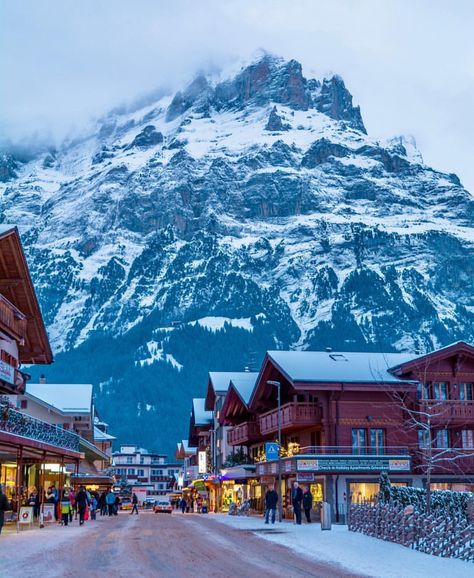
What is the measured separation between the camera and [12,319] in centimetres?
3412

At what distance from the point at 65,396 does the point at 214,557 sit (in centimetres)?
6339

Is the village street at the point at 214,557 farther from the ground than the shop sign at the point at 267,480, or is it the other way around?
the shop sign at the point at 267,480

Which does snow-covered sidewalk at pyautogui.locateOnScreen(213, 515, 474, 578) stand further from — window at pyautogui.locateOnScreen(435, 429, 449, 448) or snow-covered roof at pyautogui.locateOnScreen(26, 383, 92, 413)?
snow-covered roof at pyautogui.locateOnScreen(26, 383, 92, 413)

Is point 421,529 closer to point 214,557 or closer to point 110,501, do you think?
point 214,557

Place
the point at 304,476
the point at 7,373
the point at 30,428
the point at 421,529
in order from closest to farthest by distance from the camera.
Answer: the point at 421,529 < the point at 7,373 < the point at 30,428 < the point at 304,476

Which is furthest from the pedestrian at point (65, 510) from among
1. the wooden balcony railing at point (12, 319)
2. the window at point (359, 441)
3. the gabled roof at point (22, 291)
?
the window at point (359, 441)

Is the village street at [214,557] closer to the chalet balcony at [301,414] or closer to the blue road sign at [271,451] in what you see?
the blue road sign at [271,451]

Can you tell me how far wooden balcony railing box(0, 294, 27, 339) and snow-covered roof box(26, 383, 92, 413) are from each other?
45.5 metres

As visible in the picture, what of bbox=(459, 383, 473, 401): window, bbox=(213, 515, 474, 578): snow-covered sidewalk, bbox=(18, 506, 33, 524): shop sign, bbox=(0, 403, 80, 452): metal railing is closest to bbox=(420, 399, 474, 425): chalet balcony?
bbox=(459, 383, 473, 401): window

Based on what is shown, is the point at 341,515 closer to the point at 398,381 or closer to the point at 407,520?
the point at 398,381

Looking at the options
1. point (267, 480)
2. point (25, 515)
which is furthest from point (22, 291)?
point (267, 480)

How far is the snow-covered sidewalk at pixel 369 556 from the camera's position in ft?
70.6

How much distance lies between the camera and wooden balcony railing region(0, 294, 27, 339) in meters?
32.6

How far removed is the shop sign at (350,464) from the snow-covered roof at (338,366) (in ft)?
15.2
